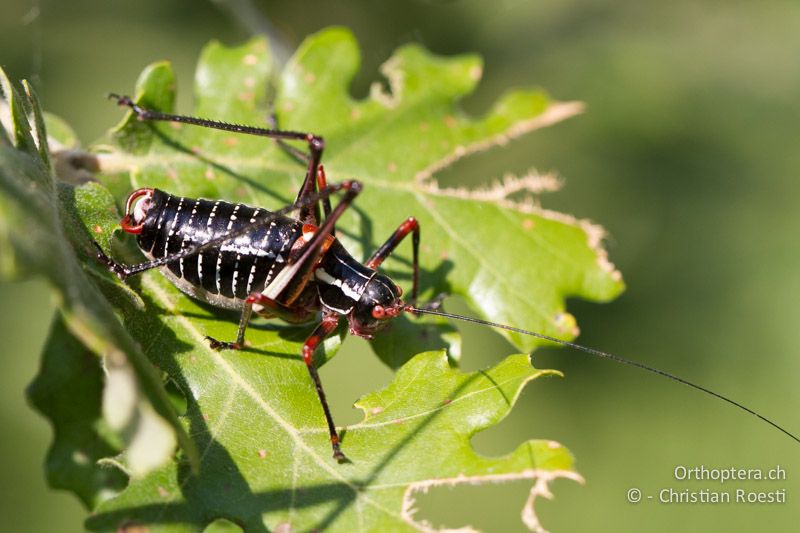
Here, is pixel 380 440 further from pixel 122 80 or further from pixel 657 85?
pixel 122 80

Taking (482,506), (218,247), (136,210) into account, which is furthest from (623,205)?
(136,210)

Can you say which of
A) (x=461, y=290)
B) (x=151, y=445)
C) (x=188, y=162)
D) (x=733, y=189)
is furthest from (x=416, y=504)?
(x=733, y=189)

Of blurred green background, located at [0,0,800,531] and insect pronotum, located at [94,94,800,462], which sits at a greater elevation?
blurred green background, located at [0,0,800,531]

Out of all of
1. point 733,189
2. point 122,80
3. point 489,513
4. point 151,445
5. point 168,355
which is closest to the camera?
point 151,445

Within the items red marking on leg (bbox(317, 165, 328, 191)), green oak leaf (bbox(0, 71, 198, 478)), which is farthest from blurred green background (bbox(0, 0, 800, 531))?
green oak leaf (bbox(0, 71, 198, 478))

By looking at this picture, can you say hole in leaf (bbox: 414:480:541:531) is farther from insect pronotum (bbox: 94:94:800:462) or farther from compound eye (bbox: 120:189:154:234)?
compound eye (bbox: 120:189:154:234)

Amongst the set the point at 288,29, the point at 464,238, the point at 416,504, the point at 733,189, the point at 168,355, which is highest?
the point at 733,189

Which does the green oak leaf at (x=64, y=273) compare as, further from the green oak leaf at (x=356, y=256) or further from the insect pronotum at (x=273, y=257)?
the insect pronotum at (x=273, y=257)
